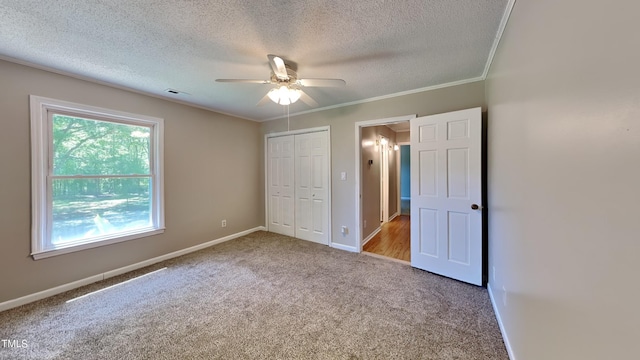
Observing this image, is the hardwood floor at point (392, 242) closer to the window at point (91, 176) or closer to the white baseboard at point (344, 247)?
the white baseboard at point (344, 247)

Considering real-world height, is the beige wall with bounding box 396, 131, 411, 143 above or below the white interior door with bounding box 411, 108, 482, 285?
above

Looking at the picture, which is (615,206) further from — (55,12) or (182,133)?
(182,133)

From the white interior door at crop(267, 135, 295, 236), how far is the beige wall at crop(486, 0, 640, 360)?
3.39 m

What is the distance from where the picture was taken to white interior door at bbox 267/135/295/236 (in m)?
4.30

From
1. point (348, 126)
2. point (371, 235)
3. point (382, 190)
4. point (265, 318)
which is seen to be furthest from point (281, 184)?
point (265, 318)

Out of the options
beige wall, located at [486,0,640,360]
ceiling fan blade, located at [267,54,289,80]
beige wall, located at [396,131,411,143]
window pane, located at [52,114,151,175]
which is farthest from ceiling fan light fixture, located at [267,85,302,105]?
beige wall, located at [396,131,411,143]

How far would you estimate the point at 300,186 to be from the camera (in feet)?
13.7

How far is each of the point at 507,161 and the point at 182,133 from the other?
4.03 meters

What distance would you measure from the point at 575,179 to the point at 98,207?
413 centimetres

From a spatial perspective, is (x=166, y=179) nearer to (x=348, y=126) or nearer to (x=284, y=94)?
(x=284, y=94)

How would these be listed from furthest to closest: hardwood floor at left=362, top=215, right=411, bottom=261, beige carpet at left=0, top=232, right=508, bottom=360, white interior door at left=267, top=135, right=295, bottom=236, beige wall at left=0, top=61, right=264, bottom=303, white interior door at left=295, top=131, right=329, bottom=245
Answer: white interior door at left=267, top=135, right=295, bottom=236, white interior door at left=295, top=131, right=329, bottom=245, hardwood floor at left=362, top=215, right=411, bottom=261, beige wall at left=0, top=61, right=264, bottom=303, beige carpet at left=0, top=232, right=508, bottom=360

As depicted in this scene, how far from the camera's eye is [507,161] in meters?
1.61

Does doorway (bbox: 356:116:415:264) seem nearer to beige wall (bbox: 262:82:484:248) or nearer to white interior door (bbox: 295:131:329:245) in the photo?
beige wall (bbox: 262:82:484:248)

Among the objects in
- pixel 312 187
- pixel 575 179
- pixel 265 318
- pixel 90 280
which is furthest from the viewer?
pixel 312 187
